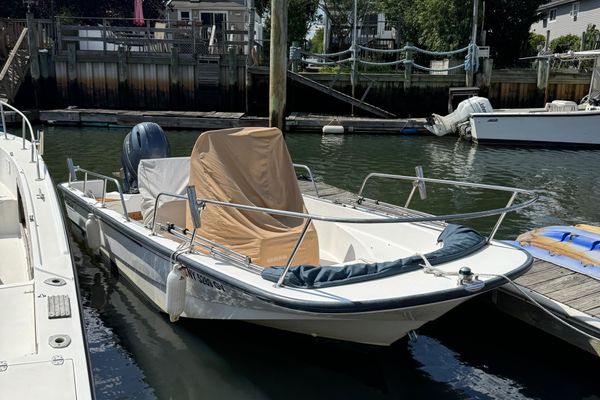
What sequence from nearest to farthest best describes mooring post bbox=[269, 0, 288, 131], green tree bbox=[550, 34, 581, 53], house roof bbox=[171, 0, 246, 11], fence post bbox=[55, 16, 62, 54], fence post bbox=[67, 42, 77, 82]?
mooring post bbox=[269, 0, 288, 131], fence post bbox=[67, 42, 77, 82], fence post bbox=[55, 16, 62, 54], green tree bbox=[550, 34, 581, 53], house roof bbox=[171, 0, 246, 11]

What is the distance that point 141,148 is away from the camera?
29.0 ft

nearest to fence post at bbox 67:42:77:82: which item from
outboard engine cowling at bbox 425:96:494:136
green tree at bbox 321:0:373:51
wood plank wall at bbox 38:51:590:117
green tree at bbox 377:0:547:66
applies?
wood plank wall at bbox 38:51:590:117

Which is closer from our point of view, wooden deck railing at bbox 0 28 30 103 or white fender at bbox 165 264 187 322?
white fender at bbox 165 264 187 322

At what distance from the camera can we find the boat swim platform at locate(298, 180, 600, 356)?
5.57 metres

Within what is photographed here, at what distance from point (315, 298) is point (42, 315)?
202 cm

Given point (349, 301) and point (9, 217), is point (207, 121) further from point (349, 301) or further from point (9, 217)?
point (349, 301)

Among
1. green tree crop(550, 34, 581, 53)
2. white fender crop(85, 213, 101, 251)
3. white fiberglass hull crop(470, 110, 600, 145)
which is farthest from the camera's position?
green tree crop(550, 34, 581, 53)

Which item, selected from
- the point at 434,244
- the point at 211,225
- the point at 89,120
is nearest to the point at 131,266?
the point at 211,225

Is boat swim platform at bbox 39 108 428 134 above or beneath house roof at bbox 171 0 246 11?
beneath

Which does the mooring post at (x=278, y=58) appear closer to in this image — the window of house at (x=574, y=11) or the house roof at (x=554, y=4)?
the house roof at (x=554, y=4)

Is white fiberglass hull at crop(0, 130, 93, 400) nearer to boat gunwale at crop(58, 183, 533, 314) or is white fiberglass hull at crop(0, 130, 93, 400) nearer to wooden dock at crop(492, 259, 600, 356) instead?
boat gunwale at crop(58, 183, 533, 314)

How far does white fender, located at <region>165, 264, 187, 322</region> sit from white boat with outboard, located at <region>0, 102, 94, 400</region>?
1.04 meters

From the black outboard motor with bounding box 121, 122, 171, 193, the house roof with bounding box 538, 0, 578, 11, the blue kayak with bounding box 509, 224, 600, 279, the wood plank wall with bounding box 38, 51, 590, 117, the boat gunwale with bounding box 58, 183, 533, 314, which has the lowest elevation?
the blue kayak with bounding box 509, 224, 600, 279

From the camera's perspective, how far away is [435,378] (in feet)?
18.2
